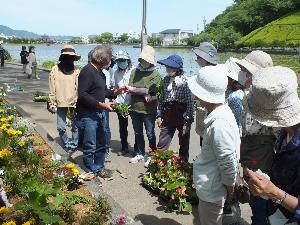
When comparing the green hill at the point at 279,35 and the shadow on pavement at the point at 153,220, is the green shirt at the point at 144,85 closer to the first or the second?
the shadow on pavement at the point at 153,220

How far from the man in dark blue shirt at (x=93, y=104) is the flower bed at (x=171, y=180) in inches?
32.4

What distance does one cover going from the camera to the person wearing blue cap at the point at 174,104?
214 inches

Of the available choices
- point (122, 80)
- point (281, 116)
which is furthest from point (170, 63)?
point (281, 116)

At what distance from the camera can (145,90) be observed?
598 centimetres

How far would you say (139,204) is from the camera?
4.84m

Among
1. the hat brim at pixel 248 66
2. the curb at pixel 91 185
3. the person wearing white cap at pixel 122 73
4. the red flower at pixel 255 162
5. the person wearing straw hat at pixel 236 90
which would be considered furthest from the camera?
the person wearing white cap at pixel 122 73

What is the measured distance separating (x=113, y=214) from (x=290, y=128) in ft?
8.32

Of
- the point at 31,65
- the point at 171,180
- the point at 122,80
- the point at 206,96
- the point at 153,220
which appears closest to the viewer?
the point at 206,96

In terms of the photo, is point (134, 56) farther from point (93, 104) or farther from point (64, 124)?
point (93, 104)

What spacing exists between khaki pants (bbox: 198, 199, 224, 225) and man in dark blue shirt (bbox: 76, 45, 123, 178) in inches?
91.4

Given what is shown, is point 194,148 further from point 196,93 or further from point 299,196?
point 299,196

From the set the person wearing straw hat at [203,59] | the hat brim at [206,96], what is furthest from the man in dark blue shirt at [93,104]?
the hat brim at [206,96]

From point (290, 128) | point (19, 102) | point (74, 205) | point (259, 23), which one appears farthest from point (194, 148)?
point (259, 23)

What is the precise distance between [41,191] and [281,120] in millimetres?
2610
